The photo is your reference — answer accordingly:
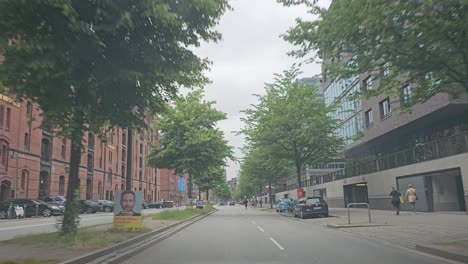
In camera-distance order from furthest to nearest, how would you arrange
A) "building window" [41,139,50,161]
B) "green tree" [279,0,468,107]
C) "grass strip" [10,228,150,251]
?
"building window" [41,139,50,161] → "grass strip" [10,228,150,251] → "green tree" [279,0,468,107]

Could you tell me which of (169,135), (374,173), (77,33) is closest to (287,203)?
(374,173)

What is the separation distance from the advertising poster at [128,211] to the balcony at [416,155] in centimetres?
1762

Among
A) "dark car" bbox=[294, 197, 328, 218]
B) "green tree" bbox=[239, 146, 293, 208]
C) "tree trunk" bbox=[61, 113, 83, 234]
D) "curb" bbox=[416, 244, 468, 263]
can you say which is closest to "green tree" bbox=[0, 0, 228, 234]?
"tree trunk" bbox=[61, 113, 83, 234]

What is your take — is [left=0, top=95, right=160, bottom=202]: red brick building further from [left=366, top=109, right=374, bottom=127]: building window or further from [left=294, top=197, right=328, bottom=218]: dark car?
[left=366, top=109, right=374, bottom=127]: building window

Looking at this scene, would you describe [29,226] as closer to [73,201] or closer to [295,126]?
[73,201]

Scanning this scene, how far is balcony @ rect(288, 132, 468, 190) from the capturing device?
80.2 ft

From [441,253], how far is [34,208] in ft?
105

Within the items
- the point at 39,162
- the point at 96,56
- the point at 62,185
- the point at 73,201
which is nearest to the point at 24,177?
the point at 39,162

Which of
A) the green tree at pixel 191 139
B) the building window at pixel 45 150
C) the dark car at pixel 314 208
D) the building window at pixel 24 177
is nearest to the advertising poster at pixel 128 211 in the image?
the dark car at pixel 314 208

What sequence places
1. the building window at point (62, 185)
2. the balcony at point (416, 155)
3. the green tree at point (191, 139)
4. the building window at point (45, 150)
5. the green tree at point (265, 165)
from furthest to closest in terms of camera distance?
the building window at point (62, 185)
the building window at point (45, 150)
the green tree at point (265, 165)
the green tree at point (191, 139)
the balcony at point (416, 155)

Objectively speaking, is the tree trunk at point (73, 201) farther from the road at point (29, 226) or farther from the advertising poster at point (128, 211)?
the advertising poster at point (128, 211)

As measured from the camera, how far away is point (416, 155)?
2933cm

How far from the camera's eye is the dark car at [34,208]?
33.0m

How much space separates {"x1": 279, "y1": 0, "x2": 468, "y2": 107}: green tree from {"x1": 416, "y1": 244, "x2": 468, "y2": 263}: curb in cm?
422
